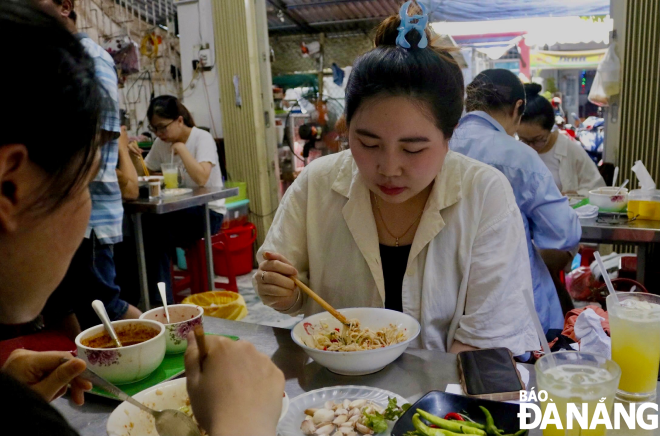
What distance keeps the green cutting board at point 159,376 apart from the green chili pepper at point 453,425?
1.55ft

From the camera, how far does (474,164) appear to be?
166 cm

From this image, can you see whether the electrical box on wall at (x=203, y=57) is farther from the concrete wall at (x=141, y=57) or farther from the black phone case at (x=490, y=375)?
the black phone case at (x=490, y=375)

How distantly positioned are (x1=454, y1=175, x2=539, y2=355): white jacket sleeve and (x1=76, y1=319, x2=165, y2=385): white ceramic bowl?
0.79m

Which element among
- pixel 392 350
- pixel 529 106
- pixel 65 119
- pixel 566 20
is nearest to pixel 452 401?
pixel 392 350

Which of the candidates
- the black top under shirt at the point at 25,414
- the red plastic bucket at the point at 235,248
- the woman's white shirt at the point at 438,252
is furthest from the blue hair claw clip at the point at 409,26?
the red plastic bucket at the point at 235,248

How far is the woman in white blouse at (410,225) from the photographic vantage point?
4.83ft

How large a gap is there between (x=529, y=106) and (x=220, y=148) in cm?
306

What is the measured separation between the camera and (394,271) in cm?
164

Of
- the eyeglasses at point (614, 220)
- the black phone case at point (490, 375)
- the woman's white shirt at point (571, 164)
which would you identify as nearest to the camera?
the black phone case at point (490, 375)

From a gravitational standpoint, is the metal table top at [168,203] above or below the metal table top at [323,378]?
above

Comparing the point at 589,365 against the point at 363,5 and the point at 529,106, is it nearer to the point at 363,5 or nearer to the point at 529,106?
the point at 529,106

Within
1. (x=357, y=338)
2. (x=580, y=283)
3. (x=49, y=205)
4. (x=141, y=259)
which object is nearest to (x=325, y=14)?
(x=141, y=259)

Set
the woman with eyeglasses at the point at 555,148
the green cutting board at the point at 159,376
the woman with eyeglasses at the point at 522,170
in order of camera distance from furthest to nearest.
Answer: the woman with eyeglasses at the point at 555,148 < the woman with eyeglasses at the point at 522,170 < the green cutting board at the point at 159,376

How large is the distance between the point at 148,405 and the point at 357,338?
51cm
